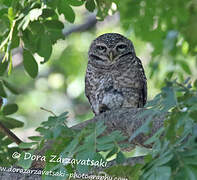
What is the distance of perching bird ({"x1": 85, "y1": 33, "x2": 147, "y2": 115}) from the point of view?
4.50 m

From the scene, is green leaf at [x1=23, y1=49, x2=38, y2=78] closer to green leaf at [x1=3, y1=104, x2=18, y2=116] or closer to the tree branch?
green leaf at [x1=3, y1=104, x2=18, y2=116]

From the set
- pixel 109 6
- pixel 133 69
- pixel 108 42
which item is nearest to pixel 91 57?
pixel 108 42

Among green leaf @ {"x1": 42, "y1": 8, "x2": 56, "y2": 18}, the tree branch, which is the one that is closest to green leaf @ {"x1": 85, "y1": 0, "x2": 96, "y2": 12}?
green leaf @ {"x1": 42, "y1": 8, "x2": 56, "y2": 18}

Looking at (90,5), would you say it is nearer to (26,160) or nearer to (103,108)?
(103,108)

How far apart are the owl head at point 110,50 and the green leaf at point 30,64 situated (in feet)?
5.04

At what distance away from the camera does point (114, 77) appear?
180 inches

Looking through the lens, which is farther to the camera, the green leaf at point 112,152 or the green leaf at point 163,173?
the green leaf at point 112,152

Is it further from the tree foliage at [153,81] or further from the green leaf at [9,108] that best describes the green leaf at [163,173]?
the green leaf at [9,108]

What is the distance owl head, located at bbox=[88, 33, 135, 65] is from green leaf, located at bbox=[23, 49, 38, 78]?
5.04 ft

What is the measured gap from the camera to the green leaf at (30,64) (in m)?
3.38

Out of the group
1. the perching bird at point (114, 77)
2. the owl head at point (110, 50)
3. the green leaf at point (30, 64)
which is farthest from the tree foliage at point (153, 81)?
the owl head at point (110, 50)

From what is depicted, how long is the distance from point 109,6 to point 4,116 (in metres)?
1.16

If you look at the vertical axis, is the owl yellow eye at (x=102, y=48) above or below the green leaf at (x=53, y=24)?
above

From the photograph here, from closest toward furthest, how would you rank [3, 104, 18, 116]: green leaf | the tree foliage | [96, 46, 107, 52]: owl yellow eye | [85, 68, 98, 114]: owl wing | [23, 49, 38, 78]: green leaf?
the tree foliage, [23, 49, 38, 78]: green leaf, [3, 104, 18, 116]: green leaf, [85, 68, 98, 114]: owl wing, [96, 46, 107, 52]: owl yellow eye
